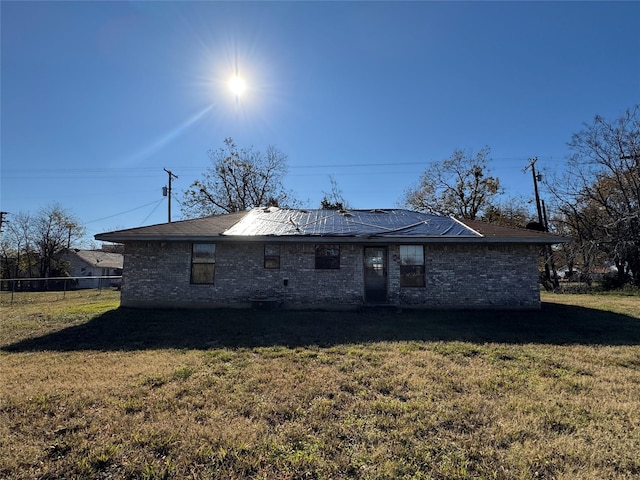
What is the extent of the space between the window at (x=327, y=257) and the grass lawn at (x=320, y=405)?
318 centimetres

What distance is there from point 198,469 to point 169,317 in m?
7.26

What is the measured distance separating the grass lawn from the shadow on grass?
0.09 meters

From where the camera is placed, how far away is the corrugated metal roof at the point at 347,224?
10.6m

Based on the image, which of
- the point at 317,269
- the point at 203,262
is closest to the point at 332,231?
the point at 317,269

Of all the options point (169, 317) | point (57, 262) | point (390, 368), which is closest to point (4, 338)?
point (169, 317)

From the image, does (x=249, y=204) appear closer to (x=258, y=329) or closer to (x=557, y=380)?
(x=258, y=329)

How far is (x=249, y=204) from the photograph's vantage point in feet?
93.4

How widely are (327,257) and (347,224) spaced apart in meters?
1.60

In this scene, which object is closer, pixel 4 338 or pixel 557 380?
pixel 557 380

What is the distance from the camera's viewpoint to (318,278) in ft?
34.6

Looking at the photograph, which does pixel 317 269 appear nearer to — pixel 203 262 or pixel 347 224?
pixel 347 224

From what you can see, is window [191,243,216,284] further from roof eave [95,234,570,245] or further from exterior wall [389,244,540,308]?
exterior wall [389,244,540,308]

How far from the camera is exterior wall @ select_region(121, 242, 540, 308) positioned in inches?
411

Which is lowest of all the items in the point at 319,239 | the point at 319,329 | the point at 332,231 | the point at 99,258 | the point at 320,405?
the point at 320,405
